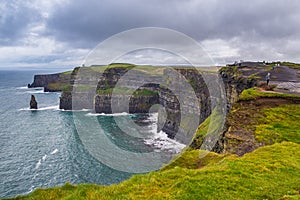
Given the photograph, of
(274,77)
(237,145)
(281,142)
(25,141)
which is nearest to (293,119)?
(281,142)

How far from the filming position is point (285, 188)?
13.3 m

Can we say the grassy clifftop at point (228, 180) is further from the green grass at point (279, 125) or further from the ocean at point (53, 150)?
the ocean at point (53, 150)

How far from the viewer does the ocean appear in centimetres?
5819

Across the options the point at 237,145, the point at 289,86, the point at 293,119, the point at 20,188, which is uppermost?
the point at 289,86

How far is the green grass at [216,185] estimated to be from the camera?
12.7m

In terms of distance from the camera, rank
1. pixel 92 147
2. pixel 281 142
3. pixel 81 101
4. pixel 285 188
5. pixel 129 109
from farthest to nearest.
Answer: pixel 81 101
pixel 129 109
pixel 92 147
pixel 281 142
pixel 285 188

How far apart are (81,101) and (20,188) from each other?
131725mm

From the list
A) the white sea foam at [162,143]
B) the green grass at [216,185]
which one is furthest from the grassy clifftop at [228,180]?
the white sea foam at [162,143]

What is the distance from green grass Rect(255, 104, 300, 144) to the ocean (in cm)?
4059

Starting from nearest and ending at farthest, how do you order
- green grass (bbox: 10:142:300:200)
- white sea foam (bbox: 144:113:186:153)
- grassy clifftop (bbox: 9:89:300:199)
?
green grass (bbox: 10:142:300:200) < grassy clifftop (bbox: 9:89:300:199) < white sea foam (bbox: 144:113:186:153)

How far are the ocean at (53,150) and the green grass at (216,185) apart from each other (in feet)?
147

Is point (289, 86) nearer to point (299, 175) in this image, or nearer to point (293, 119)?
point (293, 119)

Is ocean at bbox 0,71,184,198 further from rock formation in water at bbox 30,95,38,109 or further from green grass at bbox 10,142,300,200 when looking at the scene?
green grass at bbox 10,142,300,200

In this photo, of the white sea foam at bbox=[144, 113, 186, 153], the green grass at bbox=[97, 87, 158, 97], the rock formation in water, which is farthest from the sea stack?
the white sea foam at bbox=[144, 113, 186, 153]
